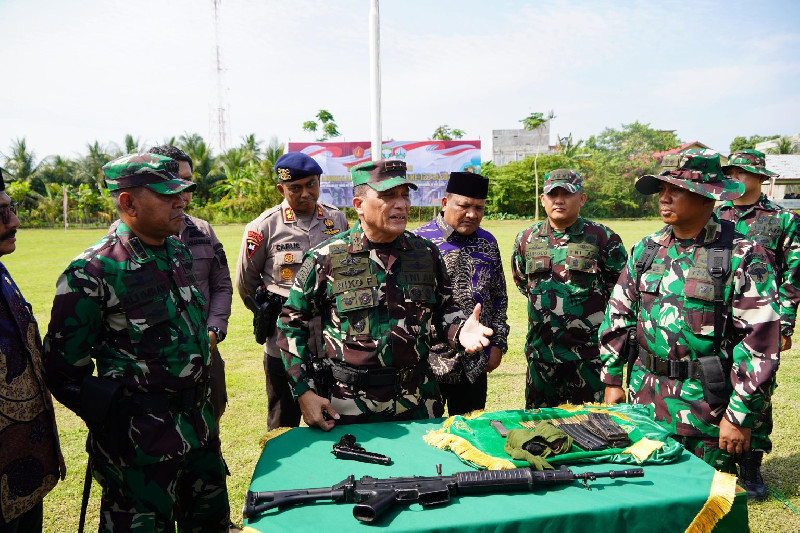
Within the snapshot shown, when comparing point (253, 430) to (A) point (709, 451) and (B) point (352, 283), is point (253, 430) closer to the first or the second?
(B) point (352, 283)

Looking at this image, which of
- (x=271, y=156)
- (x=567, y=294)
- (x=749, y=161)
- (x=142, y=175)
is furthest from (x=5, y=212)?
(x=271, y=156)

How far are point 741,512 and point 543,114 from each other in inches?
1810

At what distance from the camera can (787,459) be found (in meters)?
3.99

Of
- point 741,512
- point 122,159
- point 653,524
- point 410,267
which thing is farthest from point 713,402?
point 122,159

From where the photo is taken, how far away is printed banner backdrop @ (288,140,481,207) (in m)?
19.1

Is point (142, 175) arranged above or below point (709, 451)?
above

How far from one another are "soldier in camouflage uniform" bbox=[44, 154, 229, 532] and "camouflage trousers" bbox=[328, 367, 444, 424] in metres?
0.67

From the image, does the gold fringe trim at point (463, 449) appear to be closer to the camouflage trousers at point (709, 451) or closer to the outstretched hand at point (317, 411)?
the outstretched hand at point (317, 411)

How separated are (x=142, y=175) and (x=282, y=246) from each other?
1.54 m

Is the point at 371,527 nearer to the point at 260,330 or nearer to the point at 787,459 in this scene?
the point at 260,330

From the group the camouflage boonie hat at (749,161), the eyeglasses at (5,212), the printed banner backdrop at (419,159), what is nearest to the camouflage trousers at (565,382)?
the camouflage boonie hat at (749,161)

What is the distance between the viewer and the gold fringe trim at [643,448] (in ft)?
6.93

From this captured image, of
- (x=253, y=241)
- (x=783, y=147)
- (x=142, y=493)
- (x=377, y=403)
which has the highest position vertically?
(x=783, y=147)

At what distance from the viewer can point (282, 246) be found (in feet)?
12.5
